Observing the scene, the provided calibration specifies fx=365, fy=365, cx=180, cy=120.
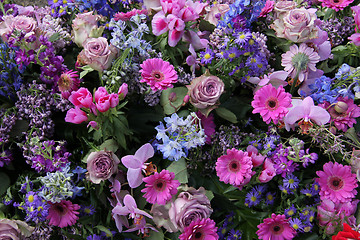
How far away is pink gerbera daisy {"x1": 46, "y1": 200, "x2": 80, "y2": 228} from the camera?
1.01 m

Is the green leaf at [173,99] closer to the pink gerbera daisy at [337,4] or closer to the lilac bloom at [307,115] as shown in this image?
the lilac bloom at [307,115]

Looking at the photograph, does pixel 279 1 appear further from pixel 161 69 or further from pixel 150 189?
pixel 150 189

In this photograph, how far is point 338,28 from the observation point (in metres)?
1.27

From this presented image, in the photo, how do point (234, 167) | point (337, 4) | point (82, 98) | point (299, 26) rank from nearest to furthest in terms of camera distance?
point (82, 98)
point (234, 167)
point (299, 26)
point (337, 4)

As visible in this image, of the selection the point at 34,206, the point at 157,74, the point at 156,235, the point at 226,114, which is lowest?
the point at 156,235

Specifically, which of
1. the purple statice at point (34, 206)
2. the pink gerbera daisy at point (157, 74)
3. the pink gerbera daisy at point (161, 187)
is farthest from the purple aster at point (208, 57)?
the purple statice at point (34, 206)

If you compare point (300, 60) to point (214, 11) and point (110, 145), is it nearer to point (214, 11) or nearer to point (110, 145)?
point (214, 11)

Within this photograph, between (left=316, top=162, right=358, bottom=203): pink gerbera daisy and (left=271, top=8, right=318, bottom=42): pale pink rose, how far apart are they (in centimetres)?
40

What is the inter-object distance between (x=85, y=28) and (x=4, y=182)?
53 centimetres

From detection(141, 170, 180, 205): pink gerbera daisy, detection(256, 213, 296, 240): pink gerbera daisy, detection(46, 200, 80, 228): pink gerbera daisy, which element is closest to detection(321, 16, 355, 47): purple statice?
detection(256, 213, 296, 240): pink gerbera daisy

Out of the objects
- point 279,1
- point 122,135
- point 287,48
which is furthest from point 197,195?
point 279,1

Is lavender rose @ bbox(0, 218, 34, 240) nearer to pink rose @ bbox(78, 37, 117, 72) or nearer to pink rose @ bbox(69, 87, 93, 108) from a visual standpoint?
pink rose @ bbox(69, 87, 93, 108)

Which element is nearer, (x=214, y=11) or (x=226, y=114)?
(x=226, y=114)

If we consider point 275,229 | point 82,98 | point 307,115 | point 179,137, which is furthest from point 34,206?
point 307,115
